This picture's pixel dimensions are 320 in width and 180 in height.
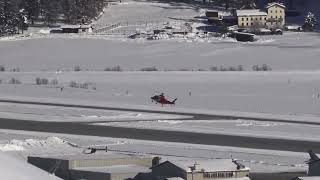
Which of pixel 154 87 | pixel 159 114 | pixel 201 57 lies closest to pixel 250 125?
pixel 159 114

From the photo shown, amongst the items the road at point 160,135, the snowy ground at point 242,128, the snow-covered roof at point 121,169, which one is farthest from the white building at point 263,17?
the snow-covered roof at point 121,169

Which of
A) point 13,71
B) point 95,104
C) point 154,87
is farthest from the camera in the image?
point 13,71

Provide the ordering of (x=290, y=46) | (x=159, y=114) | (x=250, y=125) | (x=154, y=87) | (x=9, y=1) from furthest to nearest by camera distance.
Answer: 1. (x=9, y=1)
2. (x=290, y=46)
3. (x=154, y=87)
4. (x=159, y=114)
5. (x=250, y=125)

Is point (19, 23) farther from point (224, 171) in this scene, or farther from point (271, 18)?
point (224, 171)

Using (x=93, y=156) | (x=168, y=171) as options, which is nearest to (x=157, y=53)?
(x=93, y=156)

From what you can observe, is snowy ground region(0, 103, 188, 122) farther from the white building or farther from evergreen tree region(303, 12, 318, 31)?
the white building

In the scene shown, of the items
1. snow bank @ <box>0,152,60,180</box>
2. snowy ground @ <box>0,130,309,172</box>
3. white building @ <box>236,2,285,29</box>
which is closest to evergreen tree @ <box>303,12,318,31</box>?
white building @ <box>236,2,285,29</box>
